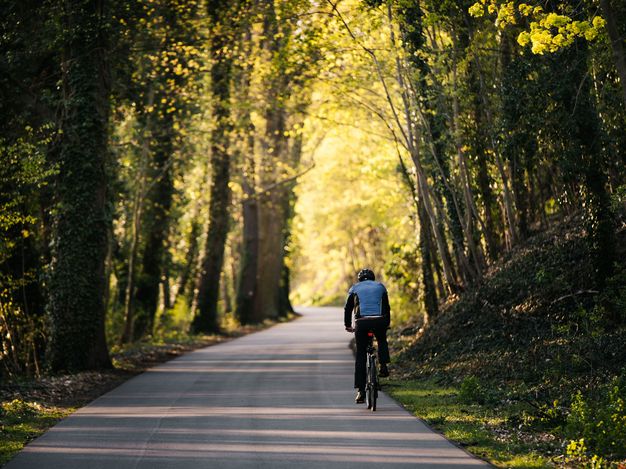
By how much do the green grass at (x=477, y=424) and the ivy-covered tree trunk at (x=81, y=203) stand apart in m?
7.41

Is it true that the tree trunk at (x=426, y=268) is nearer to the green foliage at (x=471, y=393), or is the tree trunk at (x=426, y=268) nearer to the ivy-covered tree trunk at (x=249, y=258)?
the green foliage at (x=471, y=393)

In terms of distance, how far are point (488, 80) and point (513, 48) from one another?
2.28 metres

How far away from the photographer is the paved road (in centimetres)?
966

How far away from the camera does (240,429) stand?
11.9 metres

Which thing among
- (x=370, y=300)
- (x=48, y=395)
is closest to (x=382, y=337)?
(x=370, y=300)

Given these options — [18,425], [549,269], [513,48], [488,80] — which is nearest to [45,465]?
[18,425]

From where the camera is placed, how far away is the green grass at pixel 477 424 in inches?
376

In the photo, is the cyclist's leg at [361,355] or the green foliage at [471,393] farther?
the cyclist's leg at [361,355]

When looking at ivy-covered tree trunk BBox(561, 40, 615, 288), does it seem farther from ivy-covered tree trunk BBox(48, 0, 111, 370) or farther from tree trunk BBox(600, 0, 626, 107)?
ivy-covered tree trunk BBox(48, 0, 111, 370)

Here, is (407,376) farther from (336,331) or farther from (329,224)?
(329,224)

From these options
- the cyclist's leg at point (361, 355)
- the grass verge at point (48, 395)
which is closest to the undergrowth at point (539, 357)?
the cyclist's leg at point (361, 355)

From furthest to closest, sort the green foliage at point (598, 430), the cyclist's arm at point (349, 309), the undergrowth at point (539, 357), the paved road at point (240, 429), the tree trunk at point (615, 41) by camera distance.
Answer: the cyclist's arm at point (349, 309)
the tree trunk at point (615, 41)
the undergrowth at point (539, 357)
the paved road at point (240, 429)
the green foliage at point (598, 430)

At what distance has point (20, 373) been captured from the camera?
21.8 m

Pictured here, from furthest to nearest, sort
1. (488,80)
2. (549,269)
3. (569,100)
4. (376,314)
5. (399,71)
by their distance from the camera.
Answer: (399,71) < (488,80) < (549,269) < (569,100) < (376,314)
